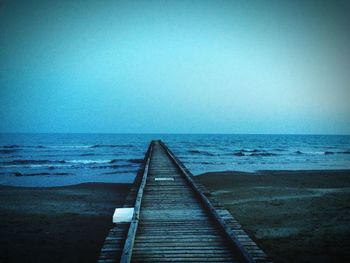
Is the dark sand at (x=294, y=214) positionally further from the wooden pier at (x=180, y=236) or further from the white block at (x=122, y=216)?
the white block at (x=122, y=216)

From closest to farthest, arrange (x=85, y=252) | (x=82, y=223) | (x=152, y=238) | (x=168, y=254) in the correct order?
(x=168, y=254) → (x=152, y=238) → (x=85, y=252) → (x=82, y=223)

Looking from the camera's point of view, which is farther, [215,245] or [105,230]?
[105,230]

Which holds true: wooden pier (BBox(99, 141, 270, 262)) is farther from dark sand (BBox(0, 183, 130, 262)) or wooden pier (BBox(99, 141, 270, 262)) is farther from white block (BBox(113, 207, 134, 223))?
dark sand (BBox(0, 183, 130, 262))

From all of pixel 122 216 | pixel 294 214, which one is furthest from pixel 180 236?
pixel 294 214

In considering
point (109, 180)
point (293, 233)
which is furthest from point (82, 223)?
point (109, 180)

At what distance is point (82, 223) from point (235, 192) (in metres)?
7.11

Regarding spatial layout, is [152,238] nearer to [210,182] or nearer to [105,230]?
[105,230]

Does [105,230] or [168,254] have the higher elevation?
[168,254]

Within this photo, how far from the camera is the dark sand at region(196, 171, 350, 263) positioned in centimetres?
554

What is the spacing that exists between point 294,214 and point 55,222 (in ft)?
24.3

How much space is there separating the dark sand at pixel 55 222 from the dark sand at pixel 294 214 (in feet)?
13.7

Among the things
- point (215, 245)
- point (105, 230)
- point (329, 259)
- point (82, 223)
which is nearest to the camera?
point (215, 245)

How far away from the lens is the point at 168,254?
12.5ft

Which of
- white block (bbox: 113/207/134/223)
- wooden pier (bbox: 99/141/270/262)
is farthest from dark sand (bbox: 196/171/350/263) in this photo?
white block (bbox: 113/207/134/223)
